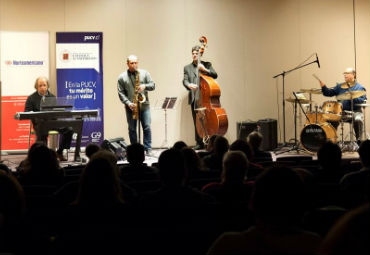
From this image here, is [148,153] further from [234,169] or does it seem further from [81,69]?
[234,169]

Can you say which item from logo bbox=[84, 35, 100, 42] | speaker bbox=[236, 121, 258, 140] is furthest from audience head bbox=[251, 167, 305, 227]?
logo bbox=[84, 35, 100, 42]

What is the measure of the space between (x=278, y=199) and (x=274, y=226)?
0.09 meters

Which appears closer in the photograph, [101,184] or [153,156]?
[101,184]

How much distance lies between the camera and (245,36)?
36.4 feet

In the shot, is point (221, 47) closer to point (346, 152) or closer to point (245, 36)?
point (245, 36)

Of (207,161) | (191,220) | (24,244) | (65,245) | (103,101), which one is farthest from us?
(103,101)

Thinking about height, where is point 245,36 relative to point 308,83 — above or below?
above

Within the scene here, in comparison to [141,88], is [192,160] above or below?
below

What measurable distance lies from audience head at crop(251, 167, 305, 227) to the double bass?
7.45 meters

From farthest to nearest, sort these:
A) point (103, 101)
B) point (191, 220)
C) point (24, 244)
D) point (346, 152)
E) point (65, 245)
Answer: point (103, 101), point (346, 152), point (191, 220), point (24, 244), point (65, 245)

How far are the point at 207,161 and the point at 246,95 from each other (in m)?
5.97

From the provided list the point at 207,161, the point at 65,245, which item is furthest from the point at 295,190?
the point at 207,161

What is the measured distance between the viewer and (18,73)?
33.4ft

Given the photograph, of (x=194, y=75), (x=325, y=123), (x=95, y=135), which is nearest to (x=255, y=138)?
(x=325, y=123)
